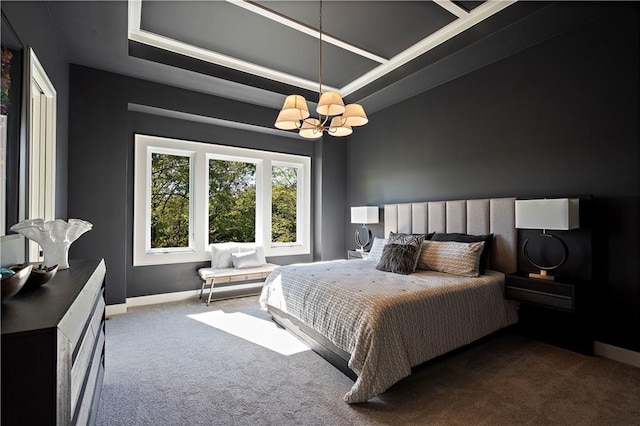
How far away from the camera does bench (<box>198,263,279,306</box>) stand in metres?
4.30

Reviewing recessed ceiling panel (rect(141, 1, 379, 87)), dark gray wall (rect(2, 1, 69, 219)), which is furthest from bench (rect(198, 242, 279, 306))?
recessed ceiling panel (rect(141, 1, 379, 87))

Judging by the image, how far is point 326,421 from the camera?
6.16 feet

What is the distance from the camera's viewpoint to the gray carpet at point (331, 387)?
192 centimetres

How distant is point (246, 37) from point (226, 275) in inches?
118

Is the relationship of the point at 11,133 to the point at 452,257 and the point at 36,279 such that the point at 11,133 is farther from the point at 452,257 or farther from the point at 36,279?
the point at 452,257

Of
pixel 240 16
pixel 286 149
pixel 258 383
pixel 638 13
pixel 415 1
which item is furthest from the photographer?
pixel 286 149

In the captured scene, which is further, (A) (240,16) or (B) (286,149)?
(B) (286,149)

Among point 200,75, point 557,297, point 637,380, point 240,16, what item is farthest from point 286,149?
point 637,380

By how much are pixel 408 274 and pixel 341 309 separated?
1091 mm

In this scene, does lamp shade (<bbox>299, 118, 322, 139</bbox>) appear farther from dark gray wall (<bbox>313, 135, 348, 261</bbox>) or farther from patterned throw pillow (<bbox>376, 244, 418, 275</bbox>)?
dark gray wall (<bbox>313, 135, 348, 261</bbox>)

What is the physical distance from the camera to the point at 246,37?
137 inches

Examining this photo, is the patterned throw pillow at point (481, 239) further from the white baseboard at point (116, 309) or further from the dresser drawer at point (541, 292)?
the white baseboard at point (116, 309)

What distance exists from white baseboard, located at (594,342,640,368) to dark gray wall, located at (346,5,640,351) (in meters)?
0.05

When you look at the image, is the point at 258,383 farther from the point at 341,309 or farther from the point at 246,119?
the point at 246,119
